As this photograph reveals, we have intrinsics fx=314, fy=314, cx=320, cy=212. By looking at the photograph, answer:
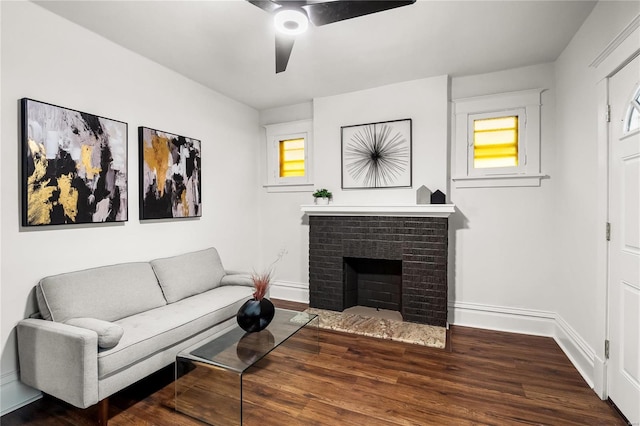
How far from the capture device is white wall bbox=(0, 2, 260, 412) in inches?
82.7

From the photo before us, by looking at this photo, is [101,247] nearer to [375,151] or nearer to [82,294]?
[82,294]

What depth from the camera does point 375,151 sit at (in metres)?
3.82

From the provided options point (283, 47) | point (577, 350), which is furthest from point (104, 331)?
point (577, 350)

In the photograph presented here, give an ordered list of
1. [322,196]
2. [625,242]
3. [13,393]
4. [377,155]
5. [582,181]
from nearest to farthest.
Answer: [625,242] < [13,393] < [582,181] < [377,155] < [322,196]

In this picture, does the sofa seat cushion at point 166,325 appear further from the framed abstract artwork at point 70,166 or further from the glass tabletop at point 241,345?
Answer: the framed abstract artwork at point 70,166

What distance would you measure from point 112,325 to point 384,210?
2.67 meters

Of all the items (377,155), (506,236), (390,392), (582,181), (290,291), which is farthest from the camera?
(290,291)

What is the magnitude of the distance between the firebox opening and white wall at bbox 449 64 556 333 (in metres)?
0.63

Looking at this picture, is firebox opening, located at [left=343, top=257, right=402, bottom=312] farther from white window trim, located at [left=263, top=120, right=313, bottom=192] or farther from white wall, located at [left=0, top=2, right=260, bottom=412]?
white wall, located at [left=0, top=2, right=260, bottom=412]

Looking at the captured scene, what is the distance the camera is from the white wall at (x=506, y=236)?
322cm

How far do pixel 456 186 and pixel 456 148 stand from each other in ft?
1.41

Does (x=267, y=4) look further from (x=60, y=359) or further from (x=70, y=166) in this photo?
(x=60, y=359)

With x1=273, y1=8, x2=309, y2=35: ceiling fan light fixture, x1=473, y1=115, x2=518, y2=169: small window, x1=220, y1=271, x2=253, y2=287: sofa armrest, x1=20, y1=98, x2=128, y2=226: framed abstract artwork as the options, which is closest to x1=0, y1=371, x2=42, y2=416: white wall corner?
x1=20, y1=98, x2=128, y2=226: framed abstract artwork

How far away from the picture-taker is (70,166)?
7.88 feet
